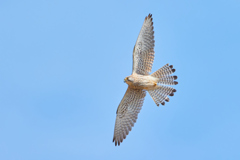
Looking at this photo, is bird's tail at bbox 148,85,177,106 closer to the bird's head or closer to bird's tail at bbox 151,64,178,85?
bird's tail at bbox 151,64,178,85

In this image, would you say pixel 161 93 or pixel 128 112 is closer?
pixel 161 93

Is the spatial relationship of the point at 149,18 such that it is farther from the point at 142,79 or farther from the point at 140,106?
the point at 140,106

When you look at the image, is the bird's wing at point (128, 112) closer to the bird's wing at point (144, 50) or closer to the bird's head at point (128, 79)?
the bird's head at point (128, 79)

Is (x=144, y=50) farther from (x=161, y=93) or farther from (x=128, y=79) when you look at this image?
(x=161, y=93)

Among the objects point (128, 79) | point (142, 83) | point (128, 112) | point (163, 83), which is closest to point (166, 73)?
point (163, 83)

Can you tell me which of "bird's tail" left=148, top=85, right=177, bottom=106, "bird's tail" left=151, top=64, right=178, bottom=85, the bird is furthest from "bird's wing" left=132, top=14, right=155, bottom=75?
"bird's tail" left=148, top=85, right=177, bottom=106

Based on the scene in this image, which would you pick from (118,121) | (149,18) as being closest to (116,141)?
(118,121)

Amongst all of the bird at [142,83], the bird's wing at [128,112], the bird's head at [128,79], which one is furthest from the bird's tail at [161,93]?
the bird's head at [128,79]
